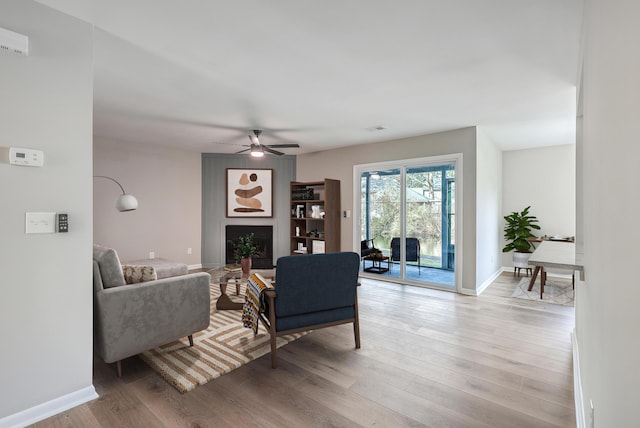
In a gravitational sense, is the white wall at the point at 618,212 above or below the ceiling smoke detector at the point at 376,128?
below

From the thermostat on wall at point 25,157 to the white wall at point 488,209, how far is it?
4810 mm

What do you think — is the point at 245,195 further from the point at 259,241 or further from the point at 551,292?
the point at 551,292

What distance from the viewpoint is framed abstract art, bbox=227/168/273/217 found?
6637 mm

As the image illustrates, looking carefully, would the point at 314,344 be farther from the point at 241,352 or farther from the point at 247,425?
the point at 247,425

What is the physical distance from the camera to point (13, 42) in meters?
1.71

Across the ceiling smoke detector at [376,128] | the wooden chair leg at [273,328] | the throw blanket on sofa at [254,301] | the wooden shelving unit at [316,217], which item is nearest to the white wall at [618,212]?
the wooden chair leg at [273,328]

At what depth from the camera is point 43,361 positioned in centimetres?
186

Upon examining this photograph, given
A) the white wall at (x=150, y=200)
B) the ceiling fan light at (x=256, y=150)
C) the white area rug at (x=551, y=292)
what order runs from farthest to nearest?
1. the white wall at (x=150, y=200)
2. the ceiling fan light at (x=256, y=150)
3. the white area rug at (x=551, y=292)

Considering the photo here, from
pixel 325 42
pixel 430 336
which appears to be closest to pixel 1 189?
pixel 325 42

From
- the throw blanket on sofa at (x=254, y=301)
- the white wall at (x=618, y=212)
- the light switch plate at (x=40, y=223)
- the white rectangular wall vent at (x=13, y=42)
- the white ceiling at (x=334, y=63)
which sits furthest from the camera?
the throw blanket on sofa at (x=254, y=301)

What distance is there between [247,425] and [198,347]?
1.17 meters

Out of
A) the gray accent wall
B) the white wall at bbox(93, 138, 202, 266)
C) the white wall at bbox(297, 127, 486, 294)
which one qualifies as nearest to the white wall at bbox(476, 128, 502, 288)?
the white wall at bbox(297, 127, 486, 294)

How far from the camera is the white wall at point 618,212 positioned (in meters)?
0.64

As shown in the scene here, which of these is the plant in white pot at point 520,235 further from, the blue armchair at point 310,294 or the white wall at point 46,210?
the white wall at point 46,210
